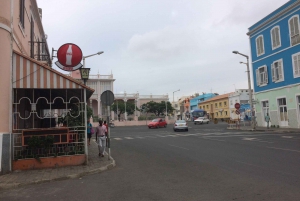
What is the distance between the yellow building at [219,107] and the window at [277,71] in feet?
133

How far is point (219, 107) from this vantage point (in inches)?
2931

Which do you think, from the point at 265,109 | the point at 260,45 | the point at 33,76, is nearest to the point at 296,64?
the point at 260,45

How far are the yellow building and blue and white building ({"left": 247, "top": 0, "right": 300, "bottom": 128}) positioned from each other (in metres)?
37.4

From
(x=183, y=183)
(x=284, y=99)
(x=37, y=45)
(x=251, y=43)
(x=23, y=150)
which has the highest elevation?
(x=251, y=43)

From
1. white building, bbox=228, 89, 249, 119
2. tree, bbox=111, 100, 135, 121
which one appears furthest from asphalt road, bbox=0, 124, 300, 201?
tree, bbox=111, 100, 135, 121

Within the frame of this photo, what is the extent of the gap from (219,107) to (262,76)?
42.9 meters

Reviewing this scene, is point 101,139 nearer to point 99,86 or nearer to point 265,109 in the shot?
point 265,109

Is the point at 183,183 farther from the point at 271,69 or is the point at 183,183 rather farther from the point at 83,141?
the point at 271,69

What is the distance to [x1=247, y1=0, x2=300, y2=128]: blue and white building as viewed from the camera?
1032 inches

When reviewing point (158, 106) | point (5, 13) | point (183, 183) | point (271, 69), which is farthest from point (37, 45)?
point (158, 106)

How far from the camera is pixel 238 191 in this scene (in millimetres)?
6266

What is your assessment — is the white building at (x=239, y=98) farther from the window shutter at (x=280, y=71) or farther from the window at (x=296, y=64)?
the window at (x=296, y=64)

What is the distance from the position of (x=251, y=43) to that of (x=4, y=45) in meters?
30.7

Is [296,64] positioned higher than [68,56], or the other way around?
[296,64]
